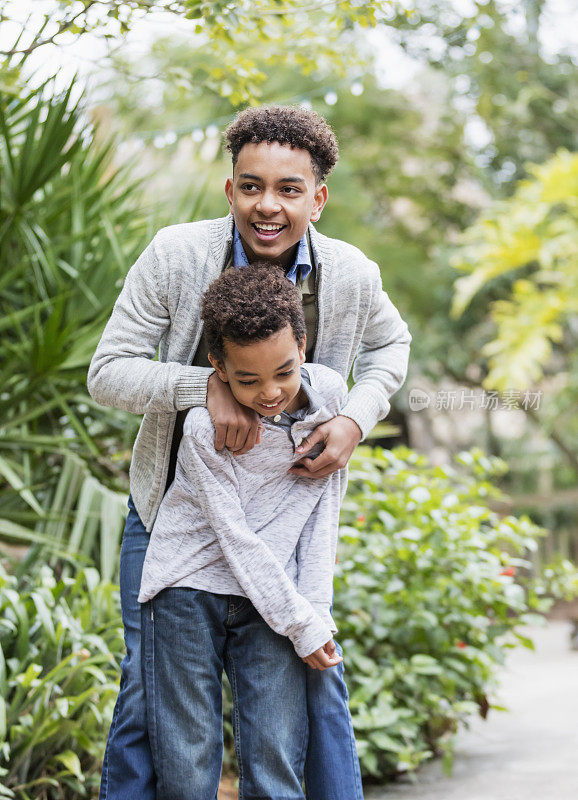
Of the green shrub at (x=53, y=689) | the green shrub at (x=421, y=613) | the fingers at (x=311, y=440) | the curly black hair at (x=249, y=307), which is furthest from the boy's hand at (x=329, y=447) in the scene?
the green shrub at (x=421, y=613)

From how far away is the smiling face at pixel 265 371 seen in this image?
5.55 ft

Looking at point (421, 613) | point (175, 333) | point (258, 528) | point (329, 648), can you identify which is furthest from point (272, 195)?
point (421, 613)

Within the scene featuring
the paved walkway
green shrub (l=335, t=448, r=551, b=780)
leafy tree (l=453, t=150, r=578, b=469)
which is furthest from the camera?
leafy tree (l=453, t=150, r=578, b=469)

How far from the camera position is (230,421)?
1729 millimetres

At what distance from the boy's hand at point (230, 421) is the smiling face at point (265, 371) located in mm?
17

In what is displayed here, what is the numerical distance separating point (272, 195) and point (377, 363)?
510mm

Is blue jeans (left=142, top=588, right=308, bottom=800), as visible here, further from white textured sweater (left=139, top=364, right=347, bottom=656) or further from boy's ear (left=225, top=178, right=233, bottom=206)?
boy's ear (left=225, top=178, right=233, bottom=206)

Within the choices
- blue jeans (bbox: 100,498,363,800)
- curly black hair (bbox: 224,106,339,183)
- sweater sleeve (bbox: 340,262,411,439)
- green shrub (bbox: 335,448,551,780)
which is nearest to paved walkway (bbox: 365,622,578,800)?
green shrub (bbox: 335,448,551,780)

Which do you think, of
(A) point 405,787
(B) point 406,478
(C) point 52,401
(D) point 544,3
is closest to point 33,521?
(C) point 52,401

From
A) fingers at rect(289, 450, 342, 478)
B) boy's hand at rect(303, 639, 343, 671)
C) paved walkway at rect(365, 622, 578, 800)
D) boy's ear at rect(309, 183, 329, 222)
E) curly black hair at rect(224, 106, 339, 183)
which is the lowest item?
paved walkway at rect(365, 622, 578, 800)

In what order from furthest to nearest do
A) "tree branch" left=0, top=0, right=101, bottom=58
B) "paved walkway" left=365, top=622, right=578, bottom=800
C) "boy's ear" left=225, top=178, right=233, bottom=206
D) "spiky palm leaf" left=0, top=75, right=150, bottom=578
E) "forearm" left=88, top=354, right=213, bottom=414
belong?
"spiky palm leaf" left=0, top=75, right=150, bottom=578 → "paved walkway" left=365, top=622, right=578, bottom=800 → "tree branch" left=0, top=0, right=101, bottom=58 → "boy's ear" left=225, top=178, right=233, bottom=206 → "forearm" left=88, top=354, right=213, bottom=414

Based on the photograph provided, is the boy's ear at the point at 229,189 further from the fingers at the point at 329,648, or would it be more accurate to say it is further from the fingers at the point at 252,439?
the fingers at the point at 329,648

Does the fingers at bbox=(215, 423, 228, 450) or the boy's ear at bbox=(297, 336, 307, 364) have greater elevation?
the boy's ear at bbox=(297, 336, 307, 364)

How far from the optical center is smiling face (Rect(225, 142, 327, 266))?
1.78 meters
